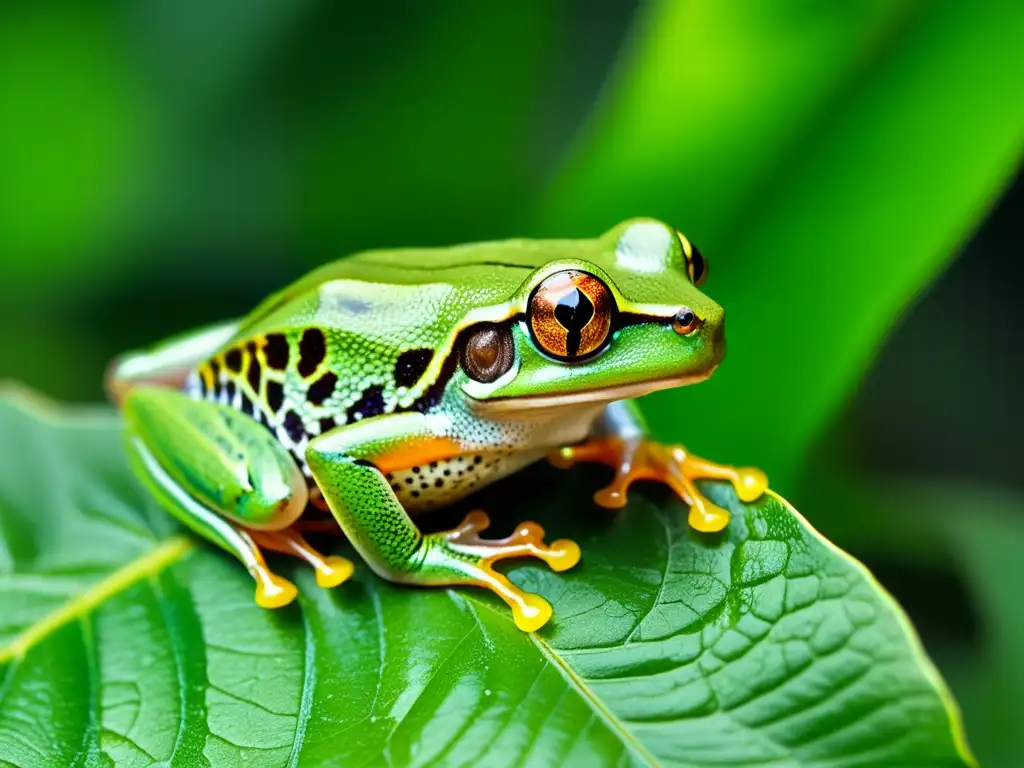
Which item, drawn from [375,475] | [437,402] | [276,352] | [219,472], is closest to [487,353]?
[437,402]

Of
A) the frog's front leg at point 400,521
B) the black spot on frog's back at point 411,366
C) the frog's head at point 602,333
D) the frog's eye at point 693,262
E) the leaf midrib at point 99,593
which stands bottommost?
the leaf midrib at point 99,593

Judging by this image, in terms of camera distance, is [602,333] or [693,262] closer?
[602,333]

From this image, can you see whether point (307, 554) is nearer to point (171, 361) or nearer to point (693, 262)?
point (171, 361)

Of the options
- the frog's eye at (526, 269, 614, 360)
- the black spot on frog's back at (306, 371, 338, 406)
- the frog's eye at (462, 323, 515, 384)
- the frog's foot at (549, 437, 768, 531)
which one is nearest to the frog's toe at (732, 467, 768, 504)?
the frog's foot at (549, 437, 768, 531)

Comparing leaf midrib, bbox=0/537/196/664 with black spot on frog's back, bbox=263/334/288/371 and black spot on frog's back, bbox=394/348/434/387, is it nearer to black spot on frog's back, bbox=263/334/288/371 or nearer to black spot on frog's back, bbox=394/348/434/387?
black spot on frog's back, bbox=263/334/288/371

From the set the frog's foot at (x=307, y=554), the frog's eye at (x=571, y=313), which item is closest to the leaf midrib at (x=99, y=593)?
the frog's foot at (x=307, y=554)

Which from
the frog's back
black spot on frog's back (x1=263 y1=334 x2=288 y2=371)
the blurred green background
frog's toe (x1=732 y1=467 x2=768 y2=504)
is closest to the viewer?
frog's toe (x1=732 y1=467 x2=768 y2=504)

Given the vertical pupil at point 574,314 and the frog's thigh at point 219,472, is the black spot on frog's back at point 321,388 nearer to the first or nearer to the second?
the frog's thigh at point 219,472
